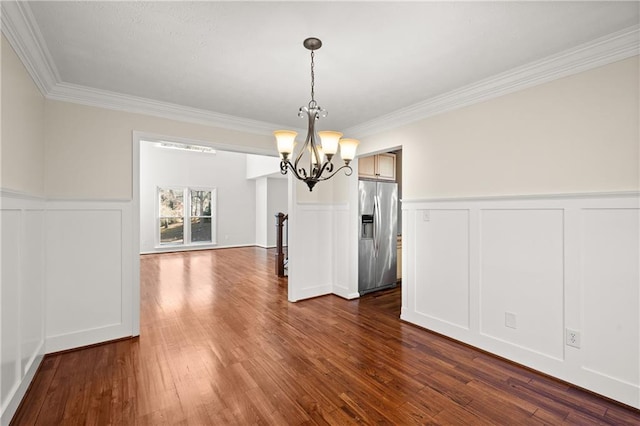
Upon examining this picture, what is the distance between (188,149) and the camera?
30.5ft

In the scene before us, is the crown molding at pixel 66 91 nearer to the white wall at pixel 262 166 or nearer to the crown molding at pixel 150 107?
the crown molding at pixel 150 107

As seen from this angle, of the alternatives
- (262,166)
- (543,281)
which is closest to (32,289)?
(543,281)

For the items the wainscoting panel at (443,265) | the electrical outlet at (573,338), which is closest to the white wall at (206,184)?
the wainscoting panel at (443,265)

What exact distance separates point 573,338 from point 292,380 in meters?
2.26

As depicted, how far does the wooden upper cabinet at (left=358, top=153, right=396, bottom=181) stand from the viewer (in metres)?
4.89

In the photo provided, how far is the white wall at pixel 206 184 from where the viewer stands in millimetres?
8820

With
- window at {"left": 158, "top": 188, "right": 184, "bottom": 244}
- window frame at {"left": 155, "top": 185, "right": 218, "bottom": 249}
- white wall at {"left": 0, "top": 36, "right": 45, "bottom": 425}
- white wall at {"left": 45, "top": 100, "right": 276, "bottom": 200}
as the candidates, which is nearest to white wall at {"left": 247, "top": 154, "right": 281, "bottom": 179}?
window frame at {"left": 155, "top": 185, "right": 218, "bottom": 249}

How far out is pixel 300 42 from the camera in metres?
2.15

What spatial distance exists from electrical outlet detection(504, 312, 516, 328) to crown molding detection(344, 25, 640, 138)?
6.75ft

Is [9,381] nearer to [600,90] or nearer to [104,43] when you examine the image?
[104,43]

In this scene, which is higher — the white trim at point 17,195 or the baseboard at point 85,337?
the white trim at point 17,195

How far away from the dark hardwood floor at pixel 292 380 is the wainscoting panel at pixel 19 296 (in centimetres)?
19

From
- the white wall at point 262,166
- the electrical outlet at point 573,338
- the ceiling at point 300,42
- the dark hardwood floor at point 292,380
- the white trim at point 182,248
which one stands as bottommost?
the dark hardwood floor at point 292,380

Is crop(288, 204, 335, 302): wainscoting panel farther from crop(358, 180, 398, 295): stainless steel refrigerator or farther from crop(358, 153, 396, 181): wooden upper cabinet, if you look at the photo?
crop(358, 153, 396, 181): wooden upper cabinet
